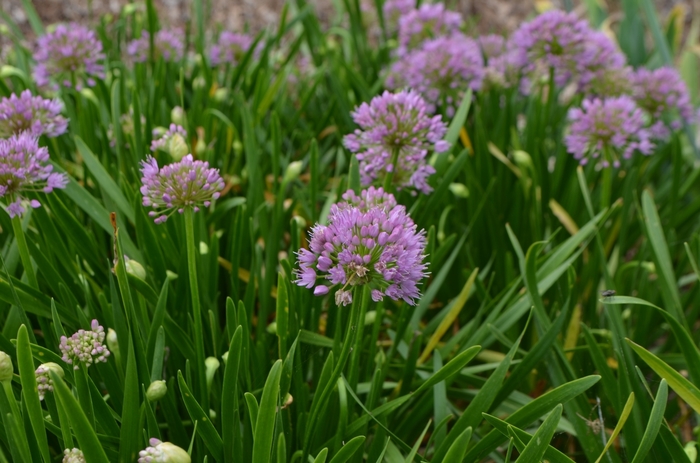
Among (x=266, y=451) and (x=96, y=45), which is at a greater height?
(x=96, y=45)

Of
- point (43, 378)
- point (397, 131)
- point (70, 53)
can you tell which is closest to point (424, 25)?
point (70, 53)

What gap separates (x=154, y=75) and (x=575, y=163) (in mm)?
1327

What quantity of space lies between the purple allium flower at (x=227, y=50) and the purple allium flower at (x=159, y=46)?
134mm

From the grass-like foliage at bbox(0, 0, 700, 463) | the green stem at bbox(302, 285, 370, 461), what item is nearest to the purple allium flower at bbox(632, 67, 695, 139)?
the grass-like foliage at bbox(0, 0, 700, 463)

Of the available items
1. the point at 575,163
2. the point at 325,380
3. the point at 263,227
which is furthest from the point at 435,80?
the point at 325,380

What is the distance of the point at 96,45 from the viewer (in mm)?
1862

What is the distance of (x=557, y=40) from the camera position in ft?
6.71

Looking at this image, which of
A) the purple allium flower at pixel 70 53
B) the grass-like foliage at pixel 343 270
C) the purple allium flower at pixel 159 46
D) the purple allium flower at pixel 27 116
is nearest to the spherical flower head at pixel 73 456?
the grass-like foliage at pixel 343 270

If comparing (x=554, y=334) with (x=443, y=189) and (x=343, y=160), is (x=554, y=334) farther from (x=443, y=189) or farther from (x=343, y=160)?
(x=343, y=160)

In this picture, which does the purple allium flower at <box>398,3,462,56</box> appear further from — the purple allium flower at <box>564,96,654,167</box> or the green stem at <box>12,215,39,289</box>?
the green stem at <box>12,215,39,289</box>

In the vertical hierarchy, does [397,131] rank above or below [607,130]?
above

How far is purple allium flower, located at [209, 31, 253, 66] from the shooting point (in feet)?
8.33

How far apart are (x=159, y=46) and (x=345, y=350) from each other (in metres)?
1.81

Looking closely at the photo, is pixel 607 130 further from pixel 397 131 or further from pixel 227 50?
pixel 227 50
